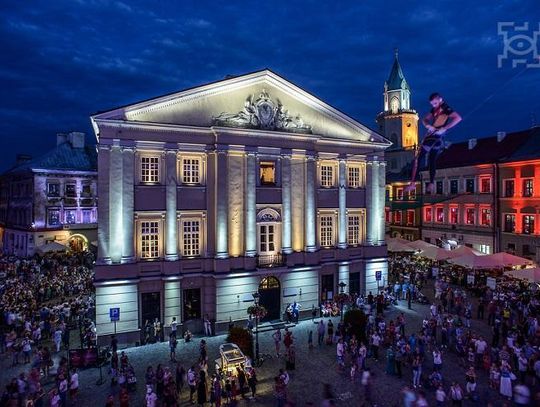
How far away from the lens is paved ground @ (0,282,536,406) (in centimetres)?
1750

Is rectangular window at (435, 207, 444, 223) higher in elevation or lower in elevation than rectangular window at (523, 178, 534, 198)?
lower

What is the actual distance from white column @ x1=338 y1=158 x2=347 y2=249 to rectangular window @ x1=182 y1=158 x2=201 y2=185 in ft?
37.7

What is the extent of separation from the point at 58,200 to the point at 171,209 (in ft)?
97.3

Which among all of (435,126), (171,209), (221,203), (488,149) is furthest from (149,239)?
(488,149)

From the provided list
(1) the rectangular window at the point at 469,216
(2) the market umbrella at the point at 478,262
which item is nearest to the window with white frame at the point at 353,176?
(2) the market umbrella at the point at 478,262

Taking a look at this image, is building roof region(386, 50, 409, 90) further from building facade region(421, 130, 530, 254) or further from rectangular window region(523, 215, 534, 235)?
rectangular window region(523, 215, 534, 235)

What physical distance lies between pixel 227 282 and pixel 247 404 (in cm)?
1018

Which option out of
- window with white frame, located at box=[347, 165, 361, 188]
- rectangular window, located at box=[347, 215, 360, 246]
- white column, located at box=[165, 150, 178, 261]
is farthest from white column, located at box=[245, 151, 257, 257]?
window with white frame, located at box=[347, 165, 361, 188]

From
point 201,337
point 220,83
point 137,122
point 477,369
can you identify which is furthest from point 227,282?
point 477,369

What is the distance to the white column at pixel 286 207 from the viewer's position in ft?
94.7

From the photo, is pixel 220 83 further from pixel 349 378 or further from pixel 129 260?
pixel 349 378

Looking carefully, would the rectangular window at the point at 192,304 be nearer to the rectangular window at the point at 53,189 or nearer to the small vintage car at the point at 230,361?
the small vintage car at the point at 230,361

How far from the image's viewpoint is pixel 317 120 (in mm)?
31031

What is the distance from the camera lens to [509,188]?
139ft
